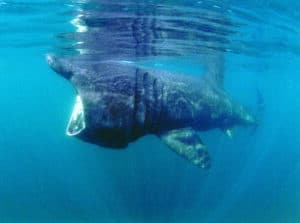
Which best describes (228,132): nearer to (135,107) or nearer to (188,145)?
(188,145)

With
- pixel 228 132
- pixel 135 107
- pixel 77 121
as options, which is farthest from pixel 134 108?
pixel 228 132

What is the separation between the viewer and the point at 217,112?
13.2 metres

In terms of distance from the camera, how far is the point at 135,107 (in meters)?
10.1

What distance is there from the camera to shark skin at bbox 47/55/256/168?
9.80 metres

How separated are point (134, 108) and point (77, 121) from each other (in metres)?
1.38

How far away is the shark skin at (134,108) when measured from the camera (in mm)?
9805

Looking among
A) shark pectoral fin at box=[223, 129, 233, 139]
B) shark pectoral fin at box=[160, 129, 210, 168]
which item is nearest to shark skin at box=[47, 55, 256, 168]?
shark pectoral fin at box=[160, 129, 210, 168]

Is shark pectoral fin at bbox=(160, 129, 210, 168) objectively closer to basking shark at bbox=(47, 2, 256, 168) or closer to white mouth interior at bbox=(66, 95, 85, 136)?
basking shark at bbox=(47, 2, 256, 168)

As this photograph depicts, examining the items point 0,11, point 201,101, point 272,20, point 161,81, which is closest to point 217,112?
point 201,101

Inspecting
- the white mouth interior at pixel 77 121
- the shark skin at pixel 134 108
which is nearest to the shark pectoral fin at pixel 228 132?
the shark skin at pixel 134 108

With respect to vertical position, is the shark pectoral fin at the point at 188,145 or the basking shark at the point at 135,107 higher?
the basking shark at the point at 135,107

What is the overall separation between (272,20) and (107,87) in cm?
833

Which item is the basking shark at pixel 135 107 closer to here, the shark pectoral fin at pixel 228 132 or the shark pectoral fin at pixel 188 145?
the shark pectoral fin at pixel 188 145

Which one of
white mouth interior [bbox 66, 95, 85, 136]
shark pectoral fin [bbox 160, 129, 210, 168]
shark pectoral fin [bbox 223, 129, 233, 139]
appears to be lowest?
shark pectoral fin [bbox 160, 129, 210, 168]
